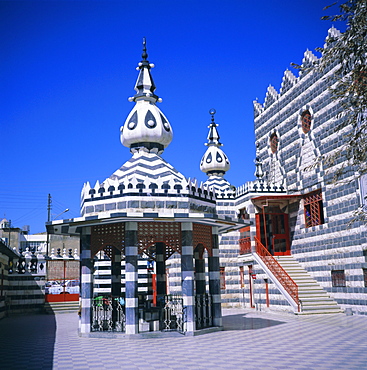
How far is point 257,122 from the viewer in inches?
1048

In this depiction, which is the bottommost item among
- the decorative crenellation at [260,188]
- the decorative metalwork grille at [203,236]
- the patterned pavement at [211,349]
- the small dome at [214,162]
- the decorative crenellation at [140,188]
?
the patterned pavement at [211,349]

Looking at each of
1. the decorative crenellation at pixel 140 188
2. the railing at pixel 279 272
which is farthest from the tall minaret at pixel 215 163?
the decorative crenellation at pixel 140 188

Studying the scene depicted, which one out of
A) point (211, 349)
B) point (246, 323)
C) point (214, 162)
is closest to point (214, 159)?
point (214, 162)

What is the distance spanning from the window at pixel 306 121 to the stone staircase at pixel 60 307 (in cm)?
1569

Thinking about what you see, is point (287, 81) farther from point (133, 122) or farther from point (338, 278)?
point (133, 122)

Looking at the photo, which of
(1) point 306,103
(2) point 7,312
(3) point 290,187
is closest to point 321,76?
(1) point 306,103

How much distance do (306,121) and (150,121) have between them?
948cm

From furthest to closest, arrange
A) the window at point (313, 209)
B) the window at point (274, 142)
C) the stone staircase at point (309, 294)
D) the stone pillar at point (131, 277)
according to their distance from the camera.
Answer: the window at point (274, 142), the window at point (313, 209), the stone staircase at point (309, 294), the stone pillar at point (131, 277)

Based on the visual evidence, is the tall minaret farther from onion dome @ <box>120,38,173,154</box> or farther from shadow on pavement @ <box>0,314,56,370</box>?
shadow on pavement @ <box>0,314,56,370</box>

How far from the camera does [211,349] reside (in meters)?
10.4

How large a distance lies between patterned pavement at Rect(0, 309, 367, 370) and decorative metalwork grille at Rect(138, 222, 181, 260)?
2.74 meters

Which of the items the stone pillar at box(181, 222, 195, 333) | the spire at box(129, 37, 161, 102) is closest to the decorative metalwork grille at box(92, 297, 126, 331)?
the stone pillar at box(181, 222, 195, 333)

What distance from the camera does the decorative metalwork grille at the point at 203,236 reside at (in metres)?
13.9

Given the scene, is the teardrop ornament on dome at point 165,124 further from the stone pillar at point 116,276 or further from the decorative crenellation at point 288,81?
the decorative crenellation at point 288,81
